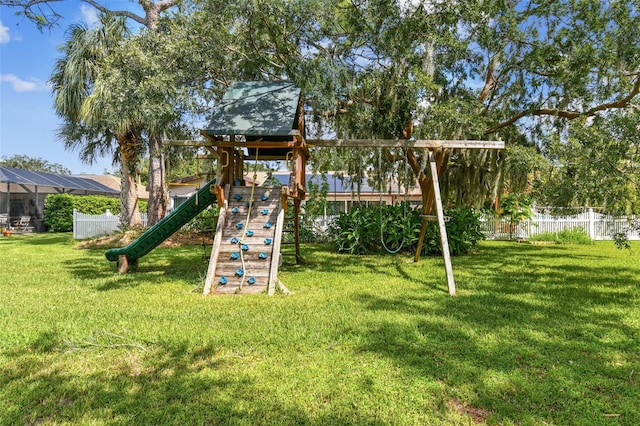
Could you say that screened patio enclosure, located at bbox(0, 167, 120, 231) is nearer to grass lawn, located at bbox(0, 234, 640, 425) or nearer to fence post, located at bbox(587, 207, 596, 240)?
grass lawn, located at bbox(0, 234, 640, 425)

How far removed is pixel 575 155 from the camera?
643cm

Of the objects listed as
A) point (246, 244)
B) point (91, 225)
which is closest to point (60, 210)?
point (91, 225)

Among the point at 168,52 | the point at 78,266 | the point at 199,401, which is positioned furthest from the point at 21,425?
the point at 78,266

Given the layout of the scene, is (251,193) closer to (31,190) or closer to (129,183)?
(129,183)

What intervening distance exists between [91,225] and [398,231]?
11.1 m

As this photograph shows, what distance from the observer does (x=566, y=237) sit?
13.9 meters

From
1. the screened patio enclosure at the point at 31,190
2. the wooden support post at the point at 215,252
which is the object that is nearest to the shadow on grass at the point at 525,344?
the wooden support post at the point at 215,252

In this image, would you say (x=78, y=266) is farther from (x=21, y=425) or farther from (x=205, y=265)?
(x=21, y=425)

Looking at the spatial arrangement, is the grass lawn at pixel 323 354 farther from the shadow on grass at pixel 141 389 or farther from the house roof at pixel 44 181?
the house roof at pixel 44 181

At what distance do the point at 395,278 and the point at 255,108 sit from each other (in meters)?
3.51

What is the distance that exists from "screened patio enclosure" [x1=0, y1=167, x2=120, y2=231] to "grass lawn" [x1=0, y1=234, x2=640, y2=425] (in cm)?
1551

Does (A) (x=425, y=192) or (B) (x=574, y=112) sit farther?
(A) (x=425, y=192)

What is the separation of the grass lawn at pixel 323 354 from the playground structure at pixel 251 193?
0.59 metres

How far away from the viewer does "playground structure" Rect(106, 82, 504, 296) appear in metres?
5.73
